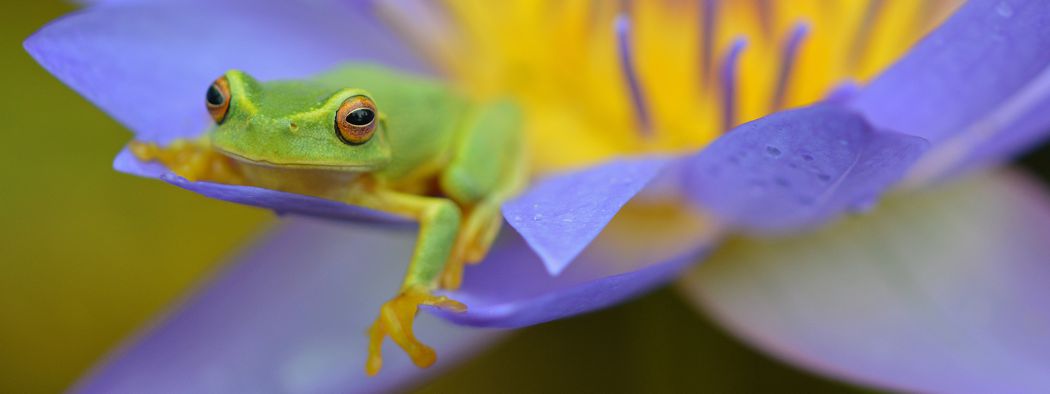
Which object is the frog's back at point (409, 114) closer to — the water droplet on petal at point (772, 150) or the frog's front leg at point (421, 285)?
the frog's front leg at point (421, 285)

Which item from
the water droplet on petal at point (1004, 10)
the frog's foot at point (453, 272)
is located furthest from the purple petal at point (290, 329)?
the water droplet on petal at point (1004, 10)

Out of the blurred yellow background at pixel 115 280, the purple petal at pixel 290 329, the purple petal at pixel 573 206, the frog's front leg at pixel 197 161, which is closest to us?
the purple petal at pixel 573 206

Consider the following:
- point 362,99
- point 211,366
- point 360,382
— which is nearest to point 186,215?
point 211,366

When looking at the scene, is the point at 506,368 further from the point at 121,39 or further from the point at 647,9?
the point at 121,39

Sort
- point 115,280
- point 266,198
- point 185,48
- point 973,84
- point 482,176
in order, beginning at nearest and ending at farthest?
point 266,198 < point 973,84 < point 482,176 < point 185,48 < point 115,280

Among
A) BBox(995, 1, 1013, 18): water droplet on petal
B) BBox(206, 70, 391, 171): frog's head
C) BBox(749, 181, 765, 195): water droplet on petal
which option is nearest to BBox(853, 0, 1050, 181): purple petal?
BBox(995, 1, 1013, 18): water droplet on petal

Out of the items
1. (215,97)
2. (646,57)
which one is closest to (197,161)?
(215,97)

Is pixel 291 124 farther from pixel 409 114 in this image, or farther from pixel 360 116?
pixel 409 114
